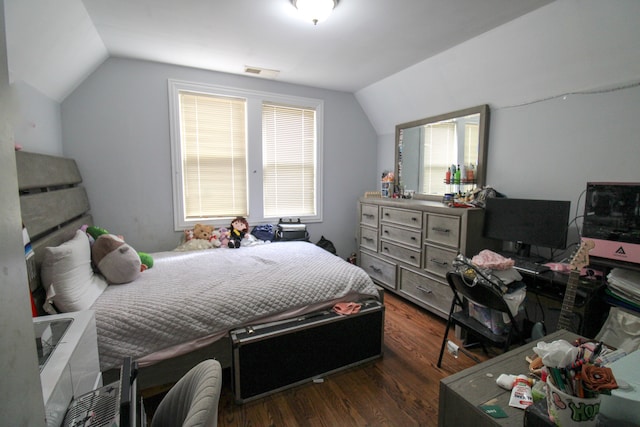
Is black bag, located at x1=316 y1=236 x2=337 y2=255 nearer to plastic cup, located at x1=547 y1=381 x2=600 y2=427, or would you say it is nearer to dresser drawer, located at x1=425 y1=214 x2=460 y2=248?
dresser drawer, located at x1=425 y1=214 x2=460 y2=248

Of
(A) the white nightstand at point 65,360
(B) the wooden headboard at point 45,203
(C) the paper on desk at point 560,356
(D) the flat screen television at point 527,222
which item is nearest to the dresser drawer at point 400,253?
(D) the flat screen television at point 527,222

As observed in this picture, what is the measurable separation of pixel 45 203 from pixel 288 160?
7.86 ft

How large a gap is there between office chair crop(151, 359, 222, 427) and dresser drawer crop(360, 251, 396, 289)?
255cm

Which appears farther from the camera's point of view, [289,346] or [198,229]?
[198,229]

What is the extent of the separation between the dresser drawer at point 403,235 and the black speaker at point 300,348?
0.99 meters

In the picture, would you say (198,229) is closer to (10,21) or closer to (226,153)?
(226,153)

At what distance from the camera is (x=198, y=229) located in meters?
3.11

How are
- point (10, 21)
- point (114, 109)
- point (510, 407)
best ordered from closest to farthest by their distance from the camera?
1. point (510, 407)
2. point (10, 21)
3. point (114, 109)

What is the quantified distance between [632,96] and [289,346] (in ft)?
8.75

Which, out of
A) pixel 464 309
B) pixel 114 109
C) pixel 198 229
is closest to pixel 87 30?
pixel 114 109

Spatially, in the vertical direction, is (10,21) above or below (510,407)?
above

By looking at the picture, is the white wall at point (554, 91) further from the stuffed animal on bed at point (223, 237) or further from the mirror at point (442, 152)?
the stuffed animal on bed at point (223, 237)

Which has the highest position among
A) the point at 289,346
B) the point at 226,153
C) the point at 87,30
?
the point at 87,30

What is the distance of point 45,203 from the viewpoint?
1795 millimetres
